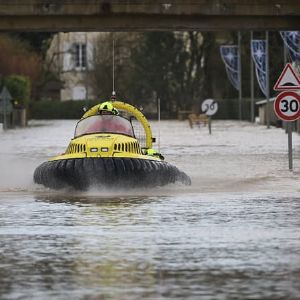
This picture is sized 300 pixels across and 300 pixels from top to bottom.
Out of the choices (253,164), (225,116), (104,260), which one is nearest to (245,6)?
(253,164)

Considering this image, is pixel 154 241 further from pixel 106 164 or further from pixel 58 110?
pixel 58 110

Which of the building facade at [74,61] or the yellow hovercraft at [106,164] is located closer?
the yellow hovercraft at [106,164]

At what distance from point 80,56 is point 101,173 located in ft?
372

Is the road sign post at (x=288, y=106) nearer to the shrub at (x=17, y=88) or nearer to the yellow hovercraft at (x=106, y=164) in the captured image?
the yellow hovercraft at (x=106, y=164)

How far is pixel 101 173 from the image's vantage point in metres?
24.9

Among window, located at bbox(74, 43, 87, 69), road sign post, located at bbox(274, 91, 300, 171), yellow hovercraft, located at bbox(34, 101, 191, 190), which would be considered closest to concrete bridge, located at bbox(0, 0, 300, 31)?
road sign post, located at bbox(274, 91, 300, 171)

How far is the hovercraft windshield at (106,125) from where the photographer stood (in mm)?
26422

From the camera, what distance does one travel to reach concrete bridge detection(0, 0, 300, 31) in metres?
46.0

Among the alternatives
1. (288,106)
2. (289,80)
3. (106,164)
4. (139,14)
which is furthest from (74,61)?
(106,164)

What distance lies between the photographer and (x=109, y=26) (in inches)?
1853

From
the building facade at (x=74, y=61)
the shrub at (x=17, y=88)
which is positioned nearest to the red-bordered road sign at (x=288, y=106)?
the shrub at (x=17, y=88)

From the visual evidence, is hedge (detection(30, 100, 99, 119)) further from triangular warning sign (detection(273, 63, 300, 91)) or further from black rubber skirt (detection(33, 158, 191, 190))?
black rubber skirt (detection(33, 158, 191, 190))

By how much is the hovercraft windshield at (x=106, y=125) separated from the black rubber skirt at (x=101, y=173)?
112 centimetres

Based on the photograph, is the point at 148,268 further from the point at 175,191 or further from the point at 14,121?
the point at 14,121
